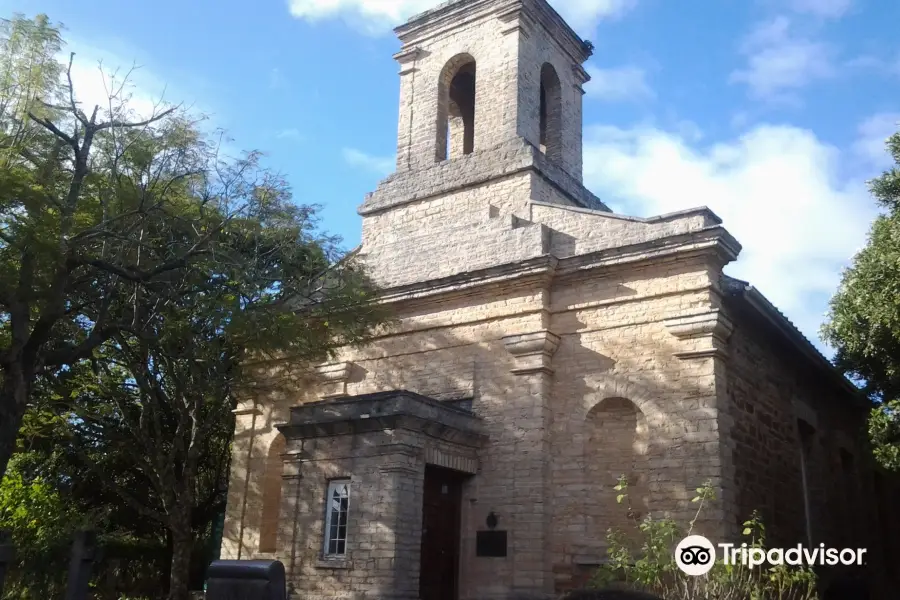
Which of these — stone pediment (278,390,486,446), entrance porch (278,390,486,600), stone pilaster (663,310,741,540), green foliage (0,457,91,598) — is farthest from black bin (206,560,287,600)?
green foliage (0,457,91,598)

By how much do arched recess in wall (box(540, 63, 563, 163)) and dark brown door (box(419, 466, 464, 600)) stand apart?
7.48 m

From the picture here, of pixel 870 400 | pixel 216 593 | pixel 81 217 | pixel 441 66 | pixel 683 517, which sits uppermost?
pixel 441 66

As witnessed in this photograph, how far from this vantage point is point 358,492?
1205cm

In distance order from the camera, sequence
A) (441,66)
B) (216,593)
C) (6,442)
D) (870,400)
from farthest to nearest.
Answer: (441,66), (870,400), (6,442), (216,593)

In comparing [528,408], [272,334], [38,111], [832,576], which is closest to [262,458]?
[272,334]

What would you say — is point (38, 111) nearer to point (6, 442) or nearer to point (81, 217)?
point (81, 217)

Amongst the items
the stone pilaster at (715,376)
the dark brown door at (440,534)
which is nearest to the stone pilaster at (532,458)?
the dark brown door at (440,534)

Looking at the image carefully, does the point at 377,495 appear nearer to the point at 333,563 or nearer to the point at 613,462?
the point at 333,563

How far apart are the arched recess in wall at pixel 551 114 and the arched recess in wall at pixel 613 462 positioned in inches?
256

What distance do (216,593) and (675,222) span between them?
344 inches

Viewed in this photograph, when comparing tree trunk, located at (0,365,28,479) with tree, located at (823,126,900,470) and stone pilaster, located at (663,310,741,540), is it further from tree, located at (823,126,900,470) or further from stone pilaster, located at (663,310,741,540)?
tree, located at (823,126,900,470)

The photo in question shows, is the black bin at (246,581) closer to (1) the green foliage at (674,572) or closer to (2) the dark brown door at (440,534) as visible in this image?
(1) the green foliage at (674,572)

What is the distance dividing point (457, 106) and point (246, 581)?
13476mm

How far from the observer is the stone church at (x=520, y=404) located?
1187cm
